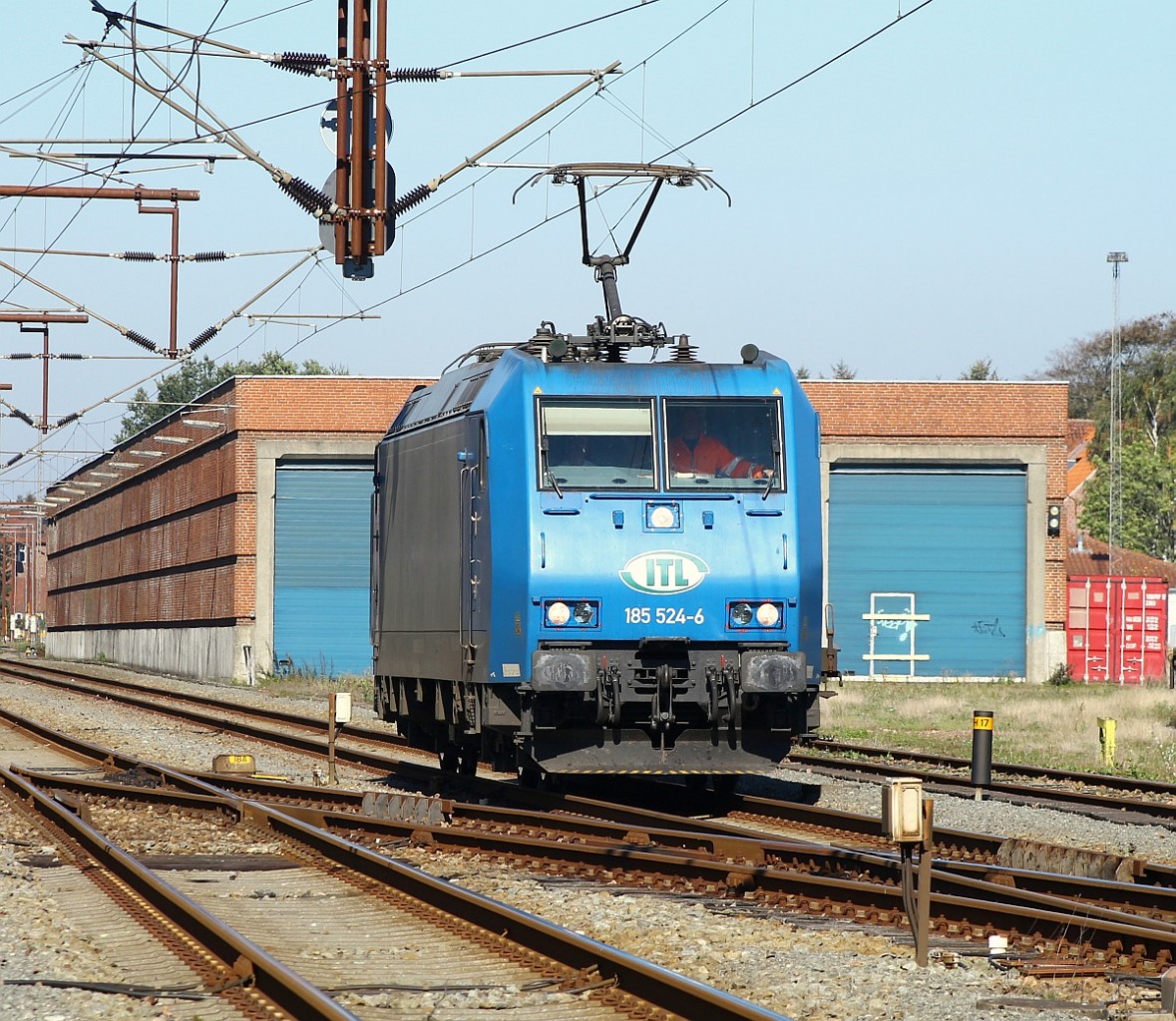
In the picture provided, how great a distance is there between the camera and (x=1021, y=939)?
8672 millimetres

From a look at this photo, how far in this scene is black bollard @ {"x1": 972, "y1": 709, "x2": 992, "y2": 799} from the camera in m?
17.5

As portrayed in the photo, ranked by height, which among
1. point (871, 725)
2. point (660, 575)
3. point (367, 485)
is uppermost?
point (367, 485)

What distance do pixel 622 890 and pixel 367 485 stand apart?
36168 millimetres

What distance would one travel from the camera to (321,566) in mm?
45969

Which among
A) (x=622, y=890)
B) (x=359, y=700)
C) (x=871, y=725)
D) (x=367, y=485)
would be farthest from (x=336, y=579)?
(x=622, y=890)

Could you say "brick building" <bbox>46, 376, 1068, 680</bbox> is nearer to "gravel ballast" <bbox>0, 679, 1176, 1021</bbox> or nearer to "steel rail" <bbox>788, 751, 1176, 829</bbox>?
"steel rail" <bbox>788, 751, 1176, 829</bbox>

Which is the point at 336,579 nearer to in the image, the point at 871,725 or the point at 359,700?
the point at 359,700

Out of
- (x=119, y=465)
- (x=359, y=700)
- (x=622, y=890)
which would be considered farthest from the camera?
(x=119, y=465)

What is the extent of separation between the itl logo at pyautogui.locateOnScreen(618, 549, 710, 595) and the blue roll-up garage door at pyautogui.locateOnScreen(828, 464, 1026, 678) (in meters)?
30.1

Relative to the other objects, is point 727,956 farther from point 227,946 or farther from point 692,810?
point 692,810

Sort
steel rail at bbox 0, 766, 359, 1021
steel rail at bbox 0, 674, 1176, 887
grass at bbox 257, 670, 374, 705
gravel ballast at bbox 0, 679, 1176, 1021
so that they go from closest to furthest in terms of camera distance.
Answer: steel rail at bbox 0, 766, 359, 1021
gravel ballast at bbox 0, 679, 1176, 1021
steel rail at bbox 0, 674, 1176, 887
grass at bbox 257, 670, 374, 705

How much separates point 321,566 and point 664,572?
32.7 metres

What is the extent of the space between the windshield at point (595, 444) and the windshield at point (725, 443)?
22 centimetres

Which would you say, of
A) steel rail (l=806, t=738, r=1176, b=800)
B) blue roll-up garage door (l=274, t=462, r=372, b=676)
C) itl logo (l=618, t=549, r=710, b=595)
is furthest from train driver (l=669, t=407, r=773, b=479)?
blue roll-up garage door (l=274, t=462, r=372, b=676)
